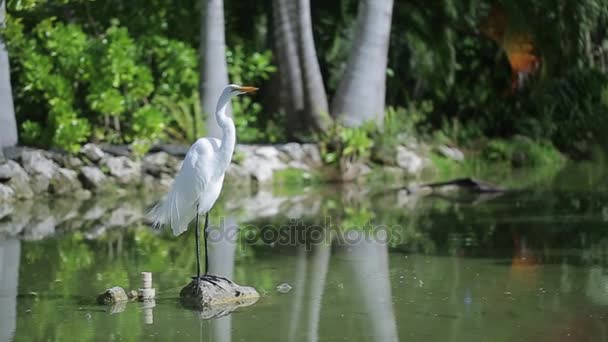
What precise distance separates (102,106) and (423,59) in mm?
6461

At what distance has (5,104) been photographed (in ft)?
48.4

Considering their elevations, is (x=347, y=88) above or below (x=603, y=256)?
above

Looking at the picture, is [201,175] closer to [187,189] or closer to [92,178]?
[187,189]

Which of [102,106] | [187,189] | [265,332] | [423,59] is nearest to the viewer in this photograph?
[265,332]

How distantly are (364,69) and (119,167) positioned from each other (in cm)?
436

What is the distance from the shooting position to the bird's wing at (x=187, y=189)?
24.7 feet

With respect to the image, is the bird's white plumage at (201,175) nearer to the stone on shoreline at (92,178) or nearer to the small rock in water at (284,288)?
the small rock in water at (284,288)

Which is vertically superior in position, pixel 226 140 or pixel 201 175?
pixel 226 140

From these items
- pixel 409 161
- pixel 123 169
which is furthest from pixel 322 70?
pixel 123 169

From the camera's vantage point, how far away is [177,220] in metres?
7.71

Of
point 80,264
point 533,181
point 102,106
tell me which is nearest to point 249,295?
point 80,264

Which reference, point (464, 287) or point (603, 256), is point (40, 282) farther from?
point (603, 256)

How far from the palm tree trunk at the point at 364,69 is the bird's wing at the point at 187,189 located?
9.41 meters

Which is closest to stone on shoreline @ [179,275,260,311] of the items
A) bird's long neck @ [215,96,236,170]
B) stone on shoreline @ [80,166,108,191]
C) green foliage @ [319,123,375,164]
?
bird's long neck @ [215,96,236,170]
